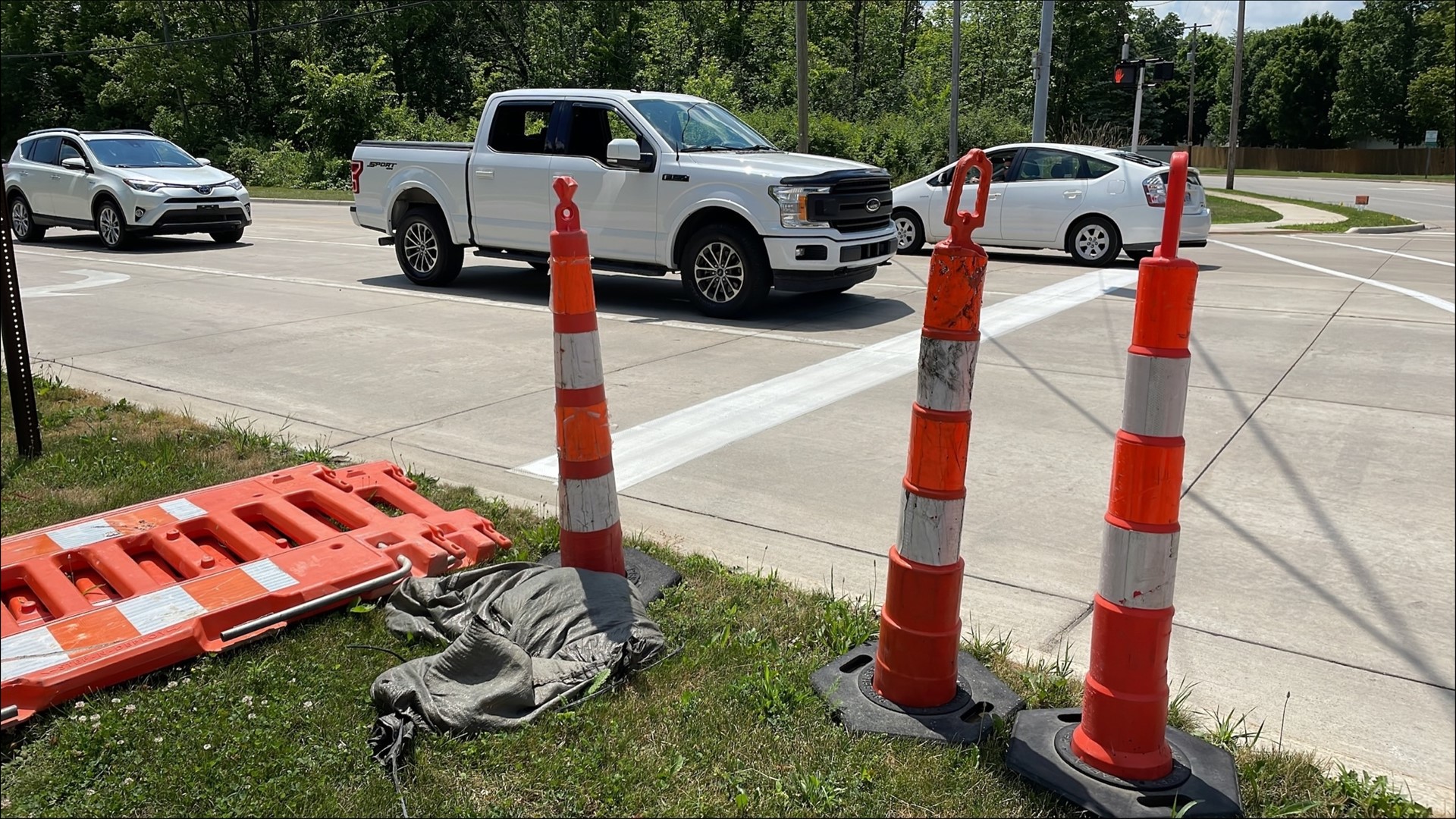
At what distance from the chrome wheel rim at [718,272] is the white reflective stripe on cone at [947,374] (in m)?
7.33

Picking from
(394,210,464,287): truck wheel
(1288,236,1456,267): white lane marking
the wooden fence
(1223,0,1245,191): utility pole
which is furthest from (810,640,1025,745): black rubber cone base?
(1223,0,1245,191): utility pole

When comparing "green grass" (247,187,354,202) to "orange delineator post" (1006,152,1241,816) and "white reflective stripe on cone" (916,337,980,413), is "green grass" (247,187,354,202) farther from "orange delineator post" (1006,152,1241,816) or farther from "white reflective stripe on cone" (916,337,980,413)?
"orange delineator post" (1006,152,1241,816)

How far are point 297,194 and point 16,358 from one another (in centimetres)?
2765

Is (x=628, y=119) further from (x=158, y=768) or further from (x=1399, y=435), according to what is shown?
(x=158, y=768)

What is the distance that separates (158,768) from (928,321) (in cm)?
238

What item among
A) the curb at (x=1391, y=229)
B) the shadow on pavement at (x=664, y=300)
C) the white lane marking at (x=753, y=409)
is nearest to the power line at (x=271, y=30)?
the shadow on pavement at (x=664, y=300)

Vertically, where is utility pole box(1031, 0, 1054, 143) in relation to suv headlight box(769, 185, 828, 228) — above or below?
above

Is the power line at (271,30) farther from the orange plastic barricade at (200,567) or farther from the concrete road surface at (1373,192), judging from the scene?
the orange plastic barricade at (200,567)

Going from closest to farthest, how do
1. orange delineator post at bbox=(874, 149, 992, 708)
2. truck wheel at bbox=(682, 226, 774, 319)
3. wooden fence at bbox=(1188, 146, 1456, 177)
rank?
orange delineator post at bbox=(874, 149, 992, 708) → truck wheel at bbox=(682, 226, 774, 319) → wooden fence at bbox=(1188, 146, 1456, 177)

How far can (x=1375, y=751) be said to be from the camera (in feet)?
9.89

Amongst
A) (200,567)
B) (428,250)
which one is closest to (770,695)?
(200,567)

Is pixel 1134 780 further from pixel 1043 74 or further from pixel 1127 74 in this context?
pixel 1127 74

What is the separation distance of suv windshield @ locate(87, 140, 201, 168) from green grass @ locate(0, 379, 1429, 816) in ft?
53.5

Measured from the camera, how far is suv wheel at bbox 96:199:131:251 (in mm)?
16703
